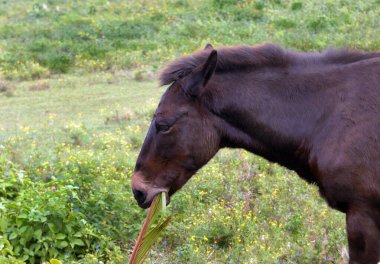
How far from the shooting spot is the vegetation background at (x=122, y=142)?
6.60 m

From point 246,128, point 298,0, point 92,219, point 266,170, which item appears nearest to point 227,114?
point 246,128

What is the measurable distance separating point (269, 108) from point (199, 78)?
1.85 feet

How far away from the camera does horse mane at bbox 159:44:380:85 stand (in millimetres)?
5043

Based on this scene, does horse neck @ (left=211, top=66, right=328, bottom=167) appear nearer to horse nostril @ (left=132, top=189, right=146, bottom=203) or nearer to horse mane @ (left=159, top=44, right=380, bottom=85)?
horse mane @ (left=159, top=44, right=380, bottom=85)

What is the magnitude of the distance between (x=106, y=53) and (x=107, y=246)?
451 inches

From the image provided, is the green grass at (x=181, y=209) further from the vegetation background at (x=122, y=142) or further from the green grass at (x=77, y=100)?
the green grass at (x=77, y=100)

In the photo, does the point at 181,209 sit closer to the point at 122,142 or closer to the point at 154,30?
the point at 122,142

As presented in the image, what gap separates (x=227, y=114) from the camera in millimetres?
5078

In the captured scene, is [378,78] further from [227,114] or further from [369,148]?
[227,114]

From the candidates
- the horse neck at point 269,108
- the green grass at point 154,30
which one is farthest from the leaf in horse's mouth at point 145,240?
the green grass at point 154,30

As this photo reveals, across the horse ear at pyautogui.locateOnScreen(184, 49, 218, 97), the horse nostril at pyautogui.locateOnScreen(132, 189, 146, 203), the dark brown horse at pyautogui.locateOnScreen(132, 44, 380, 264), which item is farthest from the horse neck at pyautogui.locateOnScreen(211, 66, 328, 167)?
the horse nostril at pyautogui.locateOnScreen(132, 189, 146, 203)

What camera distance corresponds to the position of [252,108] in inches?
198

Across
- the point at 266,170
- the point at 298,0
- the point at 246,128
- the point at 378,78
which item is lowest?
the point at 298,0

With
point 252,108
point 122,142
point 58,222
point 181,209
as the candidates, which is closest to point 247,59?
point 252,108
